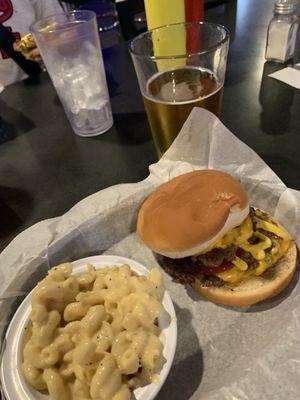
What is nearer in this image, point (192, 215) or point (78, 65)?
point (192, 215)

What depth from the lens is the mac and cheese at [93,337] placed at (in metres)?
0.61

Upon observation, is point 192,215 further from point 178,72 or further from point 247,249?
point 178,72

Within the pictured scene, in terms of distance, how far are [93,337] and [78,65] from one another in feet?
3.00

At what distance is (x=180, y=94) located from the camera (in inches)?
38.2

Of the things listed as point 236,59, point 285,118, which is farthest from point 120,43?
point 285,118

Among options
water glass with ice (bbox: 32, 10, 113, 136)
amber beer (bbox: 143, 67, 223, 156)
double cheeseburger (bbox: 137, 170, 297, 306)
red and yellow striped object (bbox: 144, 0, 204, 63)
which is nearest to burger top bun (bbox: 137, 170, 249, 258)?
double cheeseburger (bbox: 137, 170, 297, 306)

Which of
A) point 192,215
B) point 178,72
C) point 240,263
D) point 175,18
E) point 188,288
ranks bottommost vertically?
point 188,288

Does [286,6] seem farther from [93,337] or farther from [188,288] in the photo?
[93,337]

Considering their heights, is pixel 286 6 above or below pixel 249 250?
above

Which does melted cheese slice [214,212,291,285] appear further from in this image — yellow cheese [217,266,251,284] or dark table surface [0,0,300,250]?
dark table surface [0,0,300,250]

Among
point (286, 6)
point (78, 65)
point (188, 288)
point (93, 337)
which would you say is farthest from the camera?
point (286, 6)

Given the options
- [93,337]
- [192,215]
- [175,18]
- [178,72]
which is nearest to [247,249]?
[192,215]

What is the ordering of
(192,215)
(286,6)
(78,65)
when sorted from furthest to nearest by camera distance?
1. (286,6)
2. (78,65)
3. (192,215)

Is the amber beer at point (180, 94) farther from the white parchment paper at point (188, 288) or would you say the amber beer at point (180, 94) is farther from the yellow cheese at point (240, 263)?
the yellow cheese at point (240, 263)
